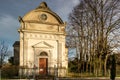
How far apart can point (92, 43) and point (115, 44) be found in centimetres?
339

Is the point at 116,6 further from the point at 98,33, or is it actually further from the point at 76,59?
the point at 76,59

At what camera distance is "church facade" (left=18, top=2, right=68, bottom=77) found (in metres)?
29.7

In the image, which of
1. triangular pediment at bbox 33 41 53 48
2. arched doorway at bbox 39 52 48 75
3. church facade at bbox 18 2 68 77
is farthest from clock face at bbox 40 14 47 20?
arched doorway at bbox 39 52 48 75

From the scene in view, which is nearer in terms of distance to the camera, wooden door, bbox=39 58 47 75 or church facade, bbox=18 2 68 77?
church facade, bbox=18 2 68 77

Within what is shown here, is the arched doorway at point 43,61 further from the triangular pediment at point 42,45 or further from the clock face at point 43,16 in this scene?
the clock face at point 43,16

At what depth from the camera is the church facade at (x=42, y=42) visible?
2966 cm

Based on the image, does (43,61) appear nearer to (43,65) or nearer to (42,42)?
(43,65)

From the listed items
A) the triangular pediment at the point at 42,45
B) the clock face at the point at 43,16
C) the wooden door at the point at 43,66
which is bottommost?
the wooden door at the point at 43,66

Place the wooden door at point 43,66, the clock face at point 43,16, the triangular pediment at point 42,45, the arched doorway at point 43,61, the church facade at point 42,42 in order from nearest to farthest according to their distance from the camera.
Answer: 1. the church facade at point 42,42
2. the wooden door at point 43,66
3. the triangular pediment at point 42,45
4. the arched doorway at point 43,61
5. the clock face at point 43,16

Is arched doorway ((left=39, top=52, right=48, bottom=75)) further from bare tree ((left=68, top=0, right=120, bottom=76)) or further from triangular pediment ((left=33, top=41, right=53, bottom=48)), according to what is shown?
bare tree ((left=68, top=0, right=120, bottom=76))

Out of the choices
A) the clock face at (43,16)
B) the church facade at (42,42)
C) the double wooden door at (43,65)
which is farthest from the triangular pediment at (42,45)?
the clock face at (43,16)

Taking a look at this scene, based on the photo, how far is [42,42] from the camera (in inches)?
1202

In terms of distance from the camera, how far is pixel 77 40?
3722 cm

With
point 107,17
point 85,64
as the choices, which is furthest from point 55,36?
point 85,64
